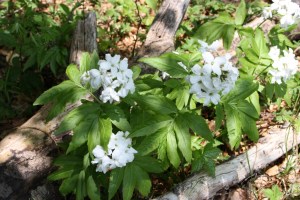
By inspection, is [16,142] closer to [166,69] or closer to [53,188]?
[53,188]

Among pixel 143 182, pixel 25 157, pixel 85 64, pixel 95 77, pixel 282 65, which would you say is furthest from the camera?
pixel 25 157

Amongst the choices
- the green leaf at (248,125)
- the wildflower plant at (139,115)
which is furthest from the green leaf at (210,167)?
the green leaf at (248,125)

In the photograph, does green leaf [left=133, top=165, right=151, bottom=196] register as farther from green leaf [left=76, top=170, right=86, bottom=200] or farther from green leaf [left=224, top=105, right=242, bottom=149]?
green leaf [left=224, top=105, right=242, bottom=149]

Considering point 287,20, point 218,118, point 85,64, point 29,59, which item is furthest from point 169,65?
point 29,59

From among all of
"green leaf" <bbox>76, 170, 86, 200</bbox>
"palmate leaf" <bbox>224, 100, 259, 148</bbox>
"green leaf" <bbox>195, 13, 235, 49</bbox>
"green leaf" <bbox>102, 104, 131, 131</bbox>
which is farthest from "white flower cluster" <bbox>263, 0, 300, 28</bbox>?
"green leaf" <bbox>76, 170, 86, 200</bbox>

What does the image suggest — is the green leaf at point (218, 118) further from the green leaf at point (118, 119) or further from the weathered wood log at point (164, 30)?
the weathered wood log at point (164, 30)

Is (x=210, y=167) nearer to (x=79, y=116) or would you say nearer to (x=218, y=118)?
(x=218, y=118)
